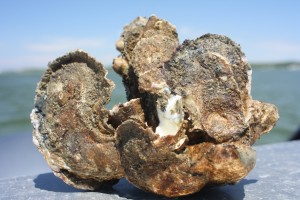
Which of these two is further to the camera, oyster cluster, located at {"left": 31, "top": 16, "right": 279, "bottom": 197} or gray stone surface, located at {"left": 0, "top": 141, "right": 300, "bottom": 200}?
gray stone surface, located at {"left": 0, "top": 141, "right": 300, "bottom": 200}

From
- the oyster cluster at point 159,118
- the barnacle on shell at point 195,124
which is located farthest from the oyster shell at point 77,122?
the barnacle on shell at point 195,124

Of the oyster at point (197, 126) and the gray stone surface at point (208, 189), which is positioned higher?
the oyster at point (197, 126)

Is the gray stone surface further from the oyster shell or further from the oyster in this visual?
the oyster

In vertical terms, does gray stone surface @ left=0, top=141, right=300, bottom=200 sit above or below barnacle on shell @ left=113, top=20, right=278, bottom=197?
below

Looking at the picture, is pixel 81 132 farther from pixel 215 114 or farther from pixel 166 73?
pixel 215 114

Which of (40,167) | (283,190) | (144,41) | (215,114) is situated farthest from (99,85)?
(40,167)

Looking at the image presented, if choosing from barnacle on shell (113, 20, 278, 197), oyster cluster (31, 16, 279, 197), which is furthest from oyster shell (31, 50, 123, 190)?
barnacle on shell (113, 20, 278, 197)

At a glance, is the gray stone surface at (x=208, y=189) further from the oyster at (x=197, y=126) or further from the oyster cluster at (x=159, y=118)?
the oyster at (x=197, y=126)

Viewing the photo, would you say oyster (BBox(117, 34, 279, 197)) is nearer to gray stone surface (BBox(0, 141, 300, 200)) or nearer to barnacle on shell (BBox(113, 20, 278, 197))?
barnacle on shell (BBox(113, 20, 278, 197))
